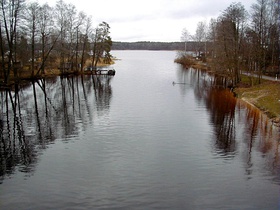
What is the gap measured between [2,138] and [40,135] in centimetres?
268

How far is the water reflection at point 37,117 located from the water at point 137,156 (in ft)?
0.27

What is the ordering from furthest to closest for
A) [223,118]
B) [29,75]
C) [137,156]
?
[29,75] < [223,118] < [137,156]

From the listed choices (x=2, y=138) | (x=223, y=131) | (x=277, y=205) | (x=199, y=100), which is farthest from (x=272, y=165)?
(x=199, y=100)

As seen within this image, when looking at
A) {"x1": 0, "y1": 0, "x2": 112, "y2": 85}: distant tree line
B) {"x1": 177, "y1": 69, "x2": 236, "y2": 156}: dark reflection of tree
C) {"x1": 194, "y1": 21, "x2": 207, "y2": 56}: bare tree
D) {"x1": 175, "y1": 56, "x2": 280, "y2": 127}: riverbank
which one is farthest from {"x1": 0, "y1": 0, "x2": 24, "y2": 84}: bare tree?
{"x1": 194, "y1": 21, "x2": 207, "y2": 56}: bare tree

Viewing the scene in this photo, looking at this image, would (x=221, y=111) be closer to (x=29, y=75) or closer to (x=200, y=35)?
(x=29, y=75)

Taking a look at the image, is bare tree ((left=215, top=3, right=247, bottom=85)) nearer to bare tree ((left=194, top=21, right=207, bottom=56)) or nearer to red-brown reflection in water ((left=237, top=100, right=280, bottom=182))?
red-brown reflection in water ((left=237, top=100, right=280, bottom=182))

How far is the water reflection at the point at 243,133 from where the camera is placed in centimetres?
2016

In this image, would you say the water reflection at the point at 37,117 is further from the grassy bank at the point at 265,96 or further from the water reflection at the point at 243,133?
the grassy bank at the point at 265,96

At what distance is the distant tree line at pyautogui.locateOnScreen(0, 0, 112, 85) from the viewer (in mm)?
48250

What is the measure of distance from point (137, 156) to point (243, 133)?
10315mm

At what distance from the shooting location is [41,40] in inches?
2534

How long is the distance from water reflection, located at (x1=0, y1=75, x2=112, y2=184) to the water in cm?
8

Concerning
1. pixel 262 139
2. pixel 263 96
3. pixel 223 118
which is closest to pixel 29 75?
pixel 223 118

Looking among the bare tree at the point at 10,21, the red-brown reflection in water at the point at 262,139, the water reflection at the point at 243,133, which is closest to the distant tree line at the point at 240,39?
the water reflection at the point at 243,133
